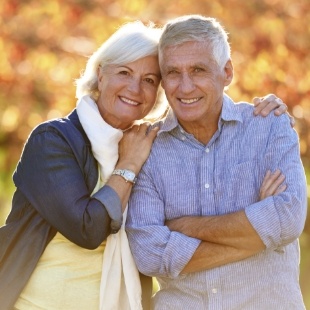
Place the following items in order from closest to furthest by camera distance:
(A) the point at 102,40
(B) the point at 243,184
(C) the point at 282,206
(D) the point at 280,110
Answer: (C) the point at 282,206
(B) the point at 243,184
(D) the point at 280,110
(A) the point at 102,40

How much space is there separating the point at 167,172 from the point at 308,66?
284 centimetres

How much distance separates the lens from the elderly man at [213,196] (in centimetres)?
353

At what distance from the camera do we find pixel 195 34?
143 inches

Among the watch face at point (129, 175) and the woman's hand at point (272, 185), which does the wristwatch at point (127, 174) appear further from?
the woman's hand at point (272, 185)

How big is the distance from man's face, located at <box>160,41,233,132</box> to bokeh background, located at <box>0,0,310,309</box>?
8.33ft

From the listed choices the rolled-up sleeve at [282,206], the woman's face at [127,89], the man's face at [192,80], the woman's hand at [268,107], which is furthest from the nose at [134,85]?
the rolled-up sleeve at [282,206]

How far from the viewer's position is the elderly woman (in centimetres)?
354

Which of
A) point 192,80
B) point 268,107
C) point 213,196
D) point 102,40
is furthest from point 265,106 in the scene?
point 102,40

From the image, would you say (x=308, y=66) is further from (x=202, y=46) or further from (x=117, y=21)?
(x=202, y=46)

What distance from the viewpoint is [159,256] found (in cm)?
354

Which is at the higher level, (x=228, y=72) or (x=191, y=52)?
(x=191, y=52)

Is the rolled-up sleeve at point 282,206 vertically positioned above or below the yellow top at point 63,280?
above

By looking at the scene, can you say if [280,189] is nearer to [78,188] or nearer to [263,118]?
[263,118]

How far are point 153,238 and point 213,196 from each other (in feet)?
0.94
